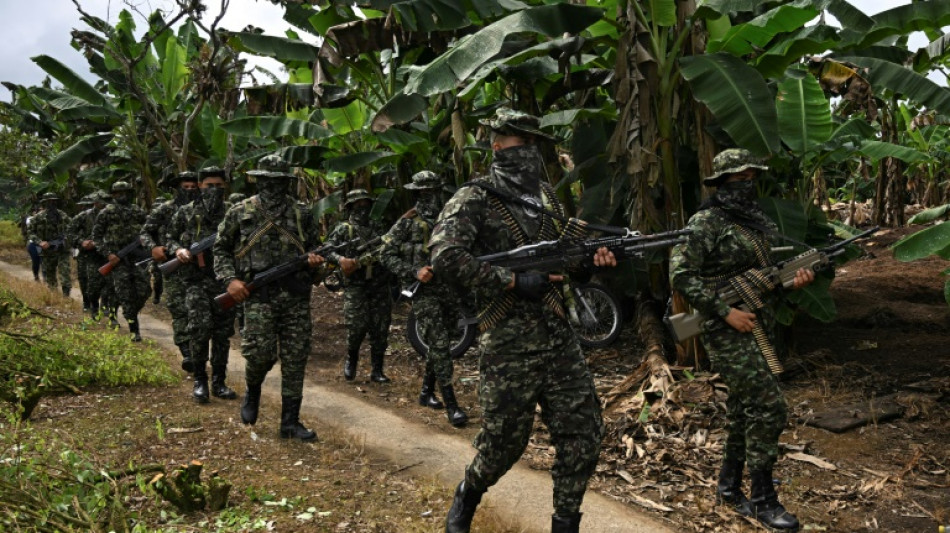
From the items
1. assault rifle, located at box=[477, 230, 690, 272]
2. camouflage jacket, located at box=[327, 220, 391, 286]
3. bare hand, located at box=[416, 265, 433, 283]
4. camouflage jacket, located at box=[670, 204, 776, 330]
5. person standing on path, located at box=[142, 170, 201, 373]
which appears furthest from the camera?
camouflage jacket, located at box=[327, 220, 391, 286]

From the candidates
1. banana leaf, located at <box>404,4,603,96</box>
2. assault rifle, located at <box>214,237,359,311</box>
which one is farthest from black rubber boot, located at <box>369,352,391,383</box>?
banana leaf, located at <box>404,4,603,96</box>

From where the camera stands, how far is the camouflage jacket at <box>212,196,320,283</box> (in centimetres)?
610

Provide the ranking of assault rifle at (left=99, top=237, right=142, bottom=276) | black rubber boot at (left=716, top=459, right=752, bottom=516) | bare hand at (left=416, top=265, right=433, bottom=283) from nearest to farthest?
black rubber boot at (left=716, top=459, right=752, bottom=516) < bare hand at (left=416, top=265, right=433, bottom=283) < assault rifle at (left=99, top=237, right=142, bottom=276)

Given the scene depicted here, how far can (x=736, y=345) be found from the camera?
14.9 feet

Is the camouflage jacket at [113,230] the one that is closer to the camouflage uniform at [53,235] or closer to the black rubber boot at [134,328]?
the black rubber boot at [134,328]

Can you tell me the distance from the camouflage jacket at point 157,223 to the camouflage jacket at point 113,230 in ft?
5.00

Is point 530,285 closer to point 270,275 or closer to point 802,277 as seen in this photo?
point 802,277

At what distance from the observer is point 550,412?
381 cm

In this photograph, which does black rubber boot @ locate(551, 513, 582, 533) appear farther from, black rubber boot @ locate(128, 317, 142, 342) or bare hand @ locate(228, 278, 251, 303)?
black rubber boot @ locate(128, 317, 142, 342)

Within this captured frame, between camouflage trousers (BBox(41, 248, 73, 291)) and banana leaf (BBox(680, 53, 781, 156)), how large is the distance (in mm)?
12911

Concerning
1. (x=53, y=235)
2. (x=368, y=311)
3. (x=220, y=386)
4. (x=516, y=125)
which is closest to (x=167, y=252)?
(x=220, y=386)

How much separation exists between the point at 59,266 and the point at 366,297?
31.2ft

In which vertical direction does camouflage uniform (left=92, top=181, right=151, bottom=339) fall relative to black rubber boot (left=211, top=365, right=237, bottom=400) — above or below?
above

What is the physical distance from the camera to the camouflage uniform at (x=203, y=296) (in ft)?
24.4
